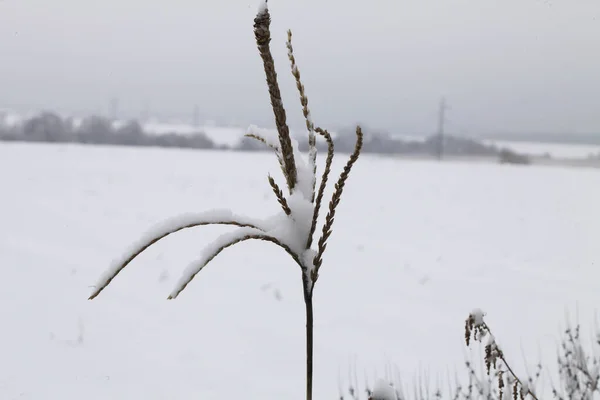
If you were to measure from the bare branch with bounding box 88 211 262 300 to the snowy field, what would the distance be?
2.54 metres

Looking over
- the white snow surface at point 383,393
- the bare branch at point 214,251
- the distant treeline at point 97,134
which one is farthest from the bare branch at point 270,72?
the distant treeline at point 97,134

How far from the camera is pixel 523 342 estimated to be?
4.31 m

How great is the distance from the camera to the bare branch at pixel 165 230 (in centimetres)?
67

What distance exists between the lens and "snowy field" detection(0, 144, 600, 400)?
335cm

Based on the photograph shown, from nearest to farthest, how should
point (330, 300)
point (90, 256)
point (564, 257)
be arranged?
point (330, 300) < point (90, 256) < point (564, 257)

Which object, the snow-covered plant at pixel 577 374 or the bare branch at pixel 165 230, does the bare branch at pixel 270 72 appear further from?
the snow-covered plant at pixel 577 374

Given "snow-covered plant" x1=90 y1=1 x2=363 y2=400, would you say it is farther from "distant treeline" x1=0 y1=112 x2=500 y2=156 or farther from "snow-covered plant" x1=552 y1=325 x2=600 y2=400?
"distant treeline" x1=0 y1=112 x2=500 y2=156

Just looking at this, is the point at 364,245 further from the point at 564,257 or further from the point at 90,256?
the point at 90,256

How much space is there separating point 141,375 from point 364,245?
5.08 metres

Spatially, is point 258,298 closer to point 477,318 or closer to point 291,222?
point 477,318

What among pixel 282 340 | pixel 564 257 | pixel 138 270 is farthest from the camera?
pixel 564 257

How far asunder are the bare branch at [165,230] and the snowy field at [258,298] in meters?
2.54

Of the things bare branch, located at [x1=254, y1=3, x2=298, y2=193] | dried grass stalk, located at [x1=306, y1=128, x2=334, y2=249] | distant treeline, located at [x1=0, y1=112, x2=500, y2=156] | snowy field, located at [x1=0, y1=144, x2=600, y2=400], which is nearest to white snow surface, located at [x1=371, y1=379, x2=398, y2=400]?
dried grass stalk, located at [x1=306, y1=128, x2=334, y2=249]

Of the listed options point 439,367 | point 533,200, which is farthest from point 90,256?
point 533,200
